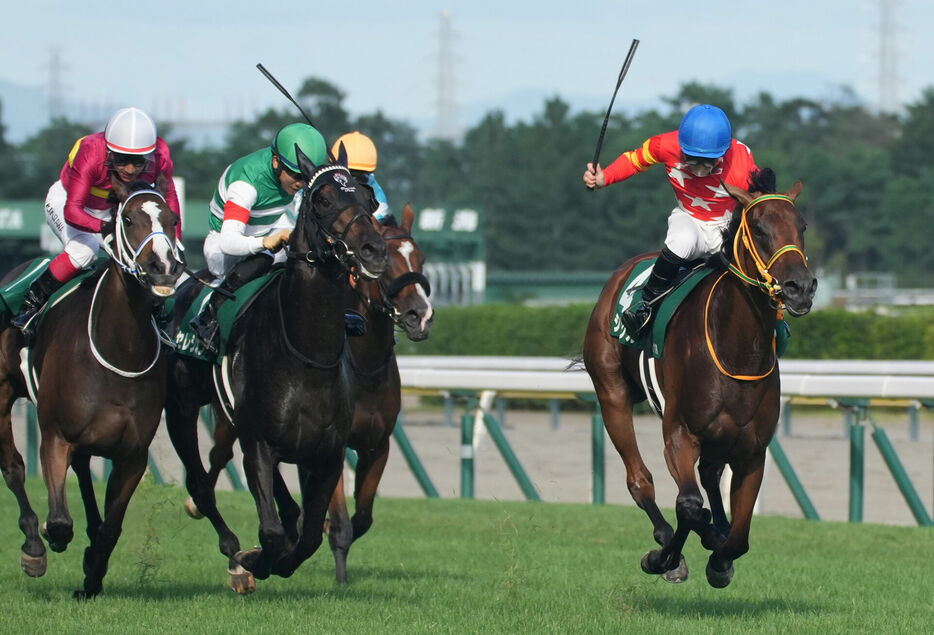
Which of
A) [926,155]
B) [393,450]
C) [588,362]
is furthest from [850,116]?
[588,362]

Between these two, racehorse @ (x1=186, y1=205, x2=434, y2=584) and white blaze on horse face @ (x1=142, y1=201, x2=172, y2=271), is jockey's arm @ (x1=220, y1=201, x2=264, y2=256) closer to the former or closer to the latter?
white blaze on horse face @ (x1=142, y1=201, x2=172, y2=271)

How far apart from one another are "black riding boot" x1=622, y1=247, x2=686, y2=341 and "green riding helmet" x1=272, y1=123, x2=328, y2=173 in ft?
5.09

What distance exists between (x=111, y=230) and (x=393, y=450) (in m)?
10.3

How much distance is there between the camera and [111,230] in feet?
20.5

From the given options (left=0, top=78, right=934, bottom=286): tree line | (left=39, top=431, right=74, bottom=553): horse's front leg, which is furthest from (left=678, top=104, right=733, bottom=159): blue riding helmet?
(left=0, top=78, right=934, bottom=286): tree line

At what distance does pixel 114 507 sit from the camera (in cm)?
643

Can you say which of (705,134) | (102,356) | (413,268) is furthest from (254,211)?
(705,134)

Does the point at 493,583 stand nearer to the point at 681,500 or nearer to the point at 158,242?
the point at 681,500

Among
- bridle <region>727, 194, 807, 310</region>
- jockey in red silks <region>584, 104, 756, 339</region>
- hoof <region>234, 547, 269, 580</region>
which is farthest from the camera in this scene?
jockey in red silks <region>584, 104, 756, 339</region>

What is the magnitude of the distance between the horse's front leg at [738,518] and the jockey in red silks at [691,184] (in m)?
0.88

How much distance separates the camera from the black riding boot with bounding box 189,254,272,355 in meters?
6.58

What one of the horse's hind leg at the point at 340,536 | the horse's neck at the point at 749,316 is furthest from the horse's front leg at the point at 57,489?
the horse's neck at the point at 749,316

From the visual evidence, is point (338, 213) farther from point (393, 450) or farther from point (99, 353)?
point (393, 450)

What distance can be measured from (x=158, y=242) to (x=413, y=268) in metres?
1.35
